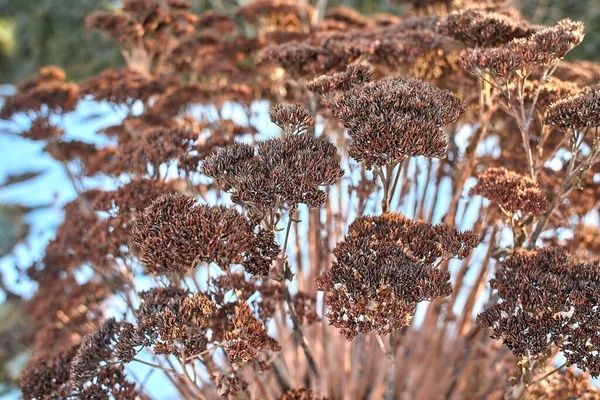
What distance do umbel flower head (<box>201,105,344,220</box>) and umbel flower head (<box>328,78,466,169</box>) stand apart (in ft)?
0.80

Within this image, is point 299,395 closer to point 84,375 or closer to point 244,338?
point 244,338

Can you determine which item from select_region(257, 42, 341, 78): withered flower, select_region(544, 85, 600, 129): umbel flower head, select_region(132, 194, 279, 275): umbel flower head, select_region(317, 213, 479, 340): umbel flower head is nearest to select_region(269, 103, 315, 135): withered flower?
select_region(132, 194, 279, 275): umbel flower head

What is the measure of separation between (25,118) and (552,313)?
7.04 metres

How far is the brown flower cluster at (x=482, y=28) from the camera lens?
381 cm

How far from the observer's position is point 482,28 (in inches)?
152

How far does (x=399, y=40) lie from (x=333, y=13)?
11.9ft

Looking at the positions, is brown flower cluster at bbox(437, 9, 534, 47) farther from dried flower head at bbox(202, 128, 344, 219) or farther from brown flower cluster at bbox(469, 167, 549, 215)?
dried flower head at bbox(202, 128, 344, 219)

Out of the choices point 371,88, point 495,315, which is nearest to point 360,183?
point 371,88

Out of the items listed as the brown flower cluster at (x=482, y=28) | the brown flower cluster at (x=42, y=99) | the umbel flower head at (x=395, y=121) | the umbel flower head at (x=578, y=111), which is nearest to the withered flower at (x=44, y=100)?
the brown flower cluster at (x=42, y=99)

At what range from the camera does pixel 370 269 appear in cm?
287

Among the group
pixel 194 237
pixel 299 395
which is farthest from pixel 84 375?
pixel 299 395

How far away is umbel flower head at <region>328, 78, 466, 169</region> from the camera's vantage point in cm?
284

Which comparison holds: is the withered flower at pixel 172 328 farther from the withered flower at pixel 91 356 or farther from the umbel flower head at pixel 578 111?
the umbel flower head at pixel 578 111

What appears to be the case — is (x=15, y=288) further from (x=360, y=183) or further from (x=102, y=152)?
(x=360, y=183)
